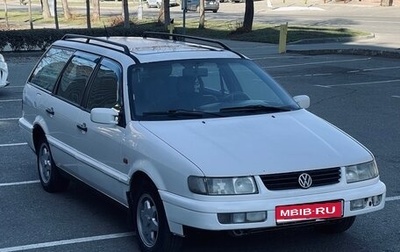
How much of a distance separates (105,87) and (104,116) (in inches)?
25.0

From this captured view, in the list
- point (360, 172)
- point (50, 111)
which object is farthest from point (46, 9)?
point (360, 172)

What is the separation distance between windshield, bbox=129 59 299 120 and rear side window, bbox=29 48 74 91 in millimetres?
1491

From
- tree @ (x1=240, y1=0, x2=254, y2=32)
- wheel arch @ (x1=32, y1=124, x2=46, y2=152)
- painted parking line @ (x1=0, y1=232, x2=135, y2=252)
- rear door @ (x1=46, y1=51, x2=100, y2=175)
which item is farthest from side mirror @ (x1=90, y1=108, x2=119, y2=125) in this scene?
tree @ (x1=240, y1=0, x2=254, y2=32)

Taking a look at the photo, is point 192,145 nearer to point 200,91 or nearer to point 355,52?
point 200,91

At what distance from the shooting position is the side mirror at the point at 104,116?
5.71 metres

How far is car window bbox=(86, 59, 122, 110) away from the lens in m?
6.10

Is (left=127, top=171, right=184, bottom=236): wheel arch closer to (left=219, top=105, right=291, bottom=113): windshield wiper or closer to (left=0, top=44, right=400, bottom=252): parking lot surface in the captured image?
(left=0, top=44, right=400, bottom=252): parking lot surface

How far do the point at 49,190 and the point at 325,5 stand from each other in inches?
2023

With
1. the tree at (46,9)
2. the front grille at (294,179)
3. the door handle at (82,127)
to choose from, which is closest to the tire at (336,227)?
the front grille at (294,179)

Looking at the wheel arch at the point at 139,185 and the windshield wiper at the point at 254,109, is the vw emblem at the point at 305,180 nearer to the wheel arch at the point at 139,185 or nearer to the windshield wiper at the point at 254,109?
the wheel arch at the point at 139,185

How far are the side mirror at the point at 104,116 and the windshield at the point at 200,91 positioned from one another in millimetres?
169

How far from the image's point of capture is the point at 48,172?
7.33 metres

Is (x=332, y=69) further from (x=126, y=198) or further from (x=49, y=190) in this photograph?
(x=126, y=198)

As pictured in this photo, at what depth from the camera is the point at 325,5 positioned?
185ft
